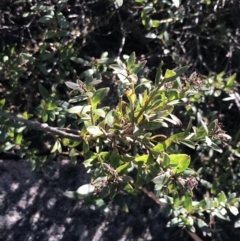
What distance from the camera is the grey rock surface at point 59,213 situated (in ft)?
6.12

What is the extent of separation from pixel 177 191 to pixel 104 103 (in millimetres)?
553

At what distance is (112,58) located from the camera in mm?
1978

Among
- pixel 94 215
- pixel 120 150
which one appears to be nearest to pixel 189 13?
pixel 120 150

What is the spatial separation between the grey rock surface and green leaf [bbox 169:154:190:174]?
0.53 meters

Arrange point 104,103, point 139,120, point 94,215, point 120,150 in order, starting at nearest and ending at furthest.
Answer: point 139,120 < point 120,150 < point 94,215 < point 104,103

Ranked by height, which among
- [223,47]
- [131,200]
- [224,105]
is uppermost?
[223,47]

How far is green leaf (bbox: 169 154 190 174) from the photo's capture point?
1.53m

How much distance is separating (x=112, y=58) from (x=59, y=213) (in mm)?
609

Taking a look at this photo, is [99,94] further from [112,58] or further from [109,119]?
[112,58]

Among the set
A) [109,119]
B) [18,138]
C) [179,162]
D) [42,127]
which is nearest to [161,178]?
[179,162]

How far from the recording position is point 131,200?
6.72 feet

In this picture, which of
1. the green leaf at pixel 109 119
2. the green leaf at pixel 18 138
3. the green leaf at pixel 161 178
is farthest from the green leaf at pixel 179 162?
the green leaf at pixel 18 138

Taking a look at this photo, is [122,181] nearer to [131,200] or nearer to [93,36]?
[131,200]

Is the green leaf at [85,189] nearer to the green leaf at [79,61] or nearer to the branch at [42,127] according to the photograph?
the branch at [42,127]
